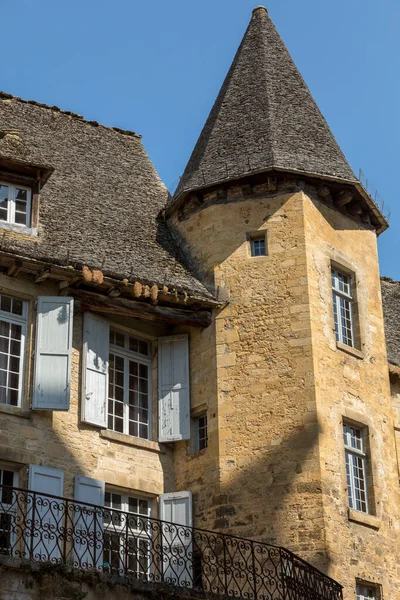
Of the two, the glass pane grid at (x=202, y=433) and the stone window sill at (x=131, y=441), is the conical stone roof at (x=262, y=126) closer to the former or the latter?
the glass pane grid at (x=202, y=433)

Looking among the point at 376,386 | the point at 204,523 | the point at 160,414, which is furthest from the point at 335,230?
the point at 204,523

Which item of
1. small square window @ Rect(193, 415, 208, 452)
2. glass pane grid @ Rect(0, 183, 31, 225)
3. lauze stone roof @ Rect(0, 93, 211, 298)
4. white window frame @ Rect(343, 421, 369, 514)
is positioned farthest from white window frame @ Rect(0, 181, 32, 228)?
white window frame @ Rect(343, 421, 369, 514)

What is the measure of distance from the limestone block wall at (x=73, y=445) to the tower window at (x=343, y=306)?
325cm

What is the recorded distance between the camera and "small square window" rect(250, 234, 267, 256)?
704 inches

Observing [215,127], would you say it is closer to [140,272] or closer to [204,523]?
[140,272]

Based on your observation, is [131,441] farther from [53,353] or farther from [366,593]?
[366,593]

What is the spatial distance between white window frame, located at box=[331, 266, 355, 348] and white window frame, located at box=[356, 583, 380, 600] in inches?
151

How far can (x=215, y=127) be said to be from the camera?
65.2ft

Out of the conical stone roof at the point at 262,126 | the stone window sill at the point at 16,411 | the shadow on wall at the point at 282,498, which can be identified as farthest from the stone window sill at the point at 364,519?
the conical stone roof at the point at 262,126

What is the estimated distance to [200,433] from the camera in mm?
17062

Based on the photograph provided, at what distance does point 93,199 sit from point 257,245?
325cm

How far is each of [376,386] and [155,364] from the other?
3620 millimetres

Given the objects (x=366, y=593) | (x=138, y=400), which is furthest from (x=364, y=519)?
(x=138, y=400)

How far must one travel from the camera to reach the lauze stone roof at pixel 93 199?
55.8 feet
